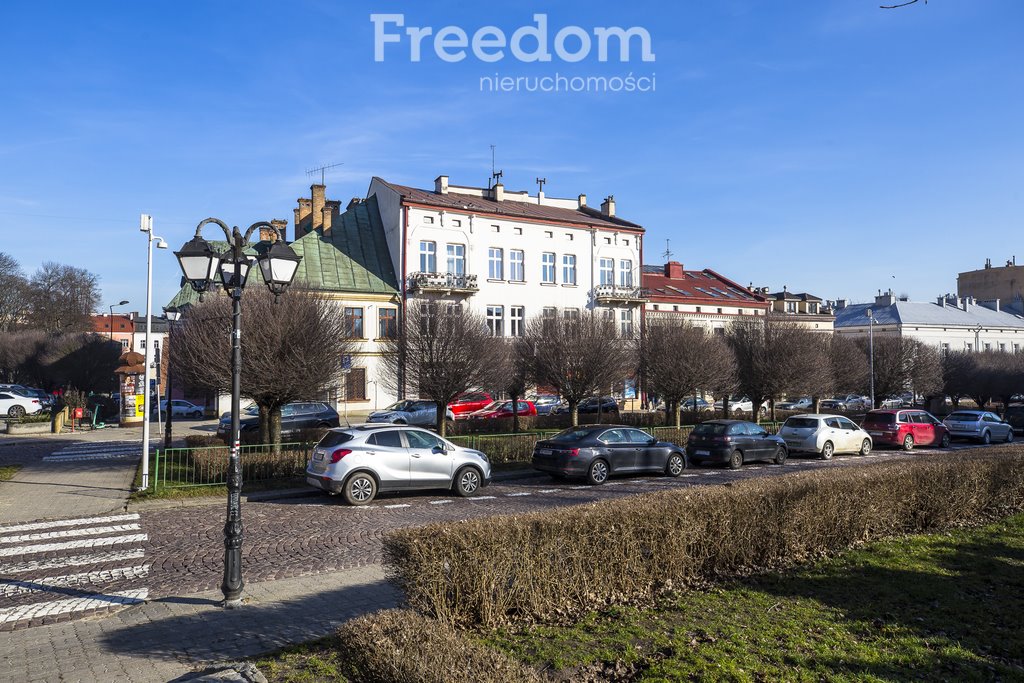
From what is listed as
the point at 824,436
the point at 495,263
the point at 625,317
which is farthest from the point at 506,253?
the point at 824,436

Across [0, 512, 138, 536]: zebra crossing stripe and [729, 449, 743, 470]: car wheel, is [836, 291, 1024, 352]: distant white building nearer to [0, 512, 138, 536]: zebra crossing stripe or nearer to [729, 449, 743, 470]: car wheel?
[729, 449, 743, 470]: car wheel

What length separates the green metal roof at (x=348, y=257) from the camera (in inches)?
1610

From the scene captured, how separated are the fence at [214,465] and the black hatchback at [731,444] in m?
12.2

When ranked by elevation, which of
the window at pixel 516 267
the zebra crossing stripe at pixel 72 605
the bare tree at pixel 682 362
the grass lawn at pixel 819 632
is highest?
the window at pixel 516 267

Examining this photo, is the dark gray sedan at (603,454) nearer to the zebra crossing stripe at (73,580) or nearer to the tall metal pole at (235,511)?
the zebra crossing stripe at (73,580)

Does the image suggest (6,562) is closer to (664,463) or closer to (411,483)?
(411,483)

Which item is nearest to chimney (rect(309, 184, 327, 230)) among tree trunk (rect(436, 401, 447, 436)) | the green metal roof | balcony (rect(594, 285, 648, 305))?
the green metal roof

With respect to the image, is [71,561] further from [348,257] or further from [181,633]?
[348,257]

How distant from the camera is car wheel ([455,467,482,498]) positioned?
52.3 ft

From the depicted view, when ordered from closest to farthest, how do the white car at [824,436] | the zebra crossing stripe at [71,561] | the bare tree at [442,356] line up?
the zebra crossing stripe at [71,561]
the bare tree at [442,356]
the white car at [824,436]

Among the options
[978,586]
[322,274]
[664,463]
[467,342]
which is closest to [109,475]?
[467,342]

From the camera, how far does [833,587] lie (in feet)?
26.9

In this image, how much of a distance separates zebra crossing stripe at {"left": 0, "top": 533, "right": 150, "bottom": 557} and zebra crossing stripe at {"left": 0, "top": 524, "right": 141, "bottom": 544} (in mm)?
488

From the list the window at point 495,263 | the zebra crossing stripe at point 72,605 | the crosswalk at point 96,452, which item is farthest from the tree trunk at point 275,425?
the window at point 495,263
